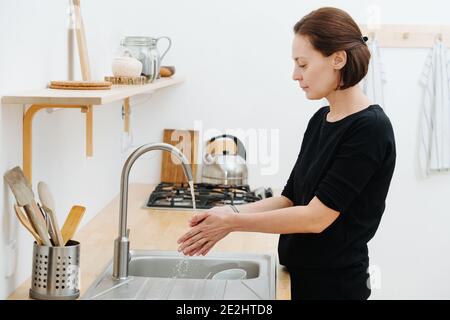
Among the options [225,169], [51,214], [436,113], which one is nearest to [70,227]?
[51,214]

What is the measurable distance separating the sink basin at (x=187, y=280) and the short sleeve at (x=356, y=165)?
299 millimetres

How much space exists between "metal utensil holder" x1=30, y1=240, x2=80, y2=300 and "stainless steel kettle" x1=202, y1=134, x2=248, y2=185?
1.45m

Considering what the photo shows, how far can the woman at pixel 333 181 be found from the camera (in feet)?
5.48

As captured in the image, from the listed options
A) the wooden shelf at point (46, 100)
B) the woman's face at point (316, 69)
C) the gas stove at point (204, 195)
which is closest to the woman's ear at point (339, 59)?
the woman's face at point (316, 69)

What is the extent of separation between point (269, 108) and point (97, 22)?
90 cm

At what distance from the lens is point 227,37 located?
324 centimetres

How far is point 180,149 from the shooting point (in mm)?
3279

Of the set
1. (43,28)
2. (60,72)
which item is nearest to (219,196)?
(60,72)

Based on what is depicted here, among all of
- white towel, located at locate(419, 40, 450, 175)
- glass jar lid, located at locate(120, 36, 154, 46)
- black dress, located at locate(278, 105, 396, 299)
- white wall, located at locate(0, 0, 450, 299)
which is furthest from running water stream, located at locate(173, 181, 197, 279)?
white towel, located at locate(419, 40, 450, 175)

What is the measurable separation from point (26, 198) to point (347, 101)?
2.45 ft

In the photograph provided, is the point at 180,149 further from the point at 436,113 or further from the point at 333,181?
the point at 333,181

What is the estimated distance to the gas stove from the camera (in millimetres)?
2801

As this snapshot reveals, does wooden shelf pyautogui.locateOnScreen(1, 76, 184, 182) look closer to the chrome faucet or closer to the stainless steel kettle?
the chrome faucet

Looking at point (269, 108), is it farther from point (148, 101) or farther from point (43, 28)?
point (43, 28)
